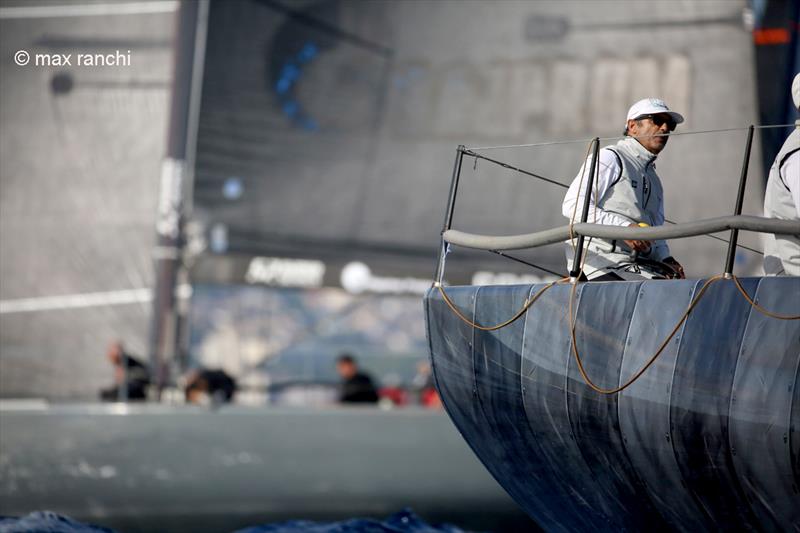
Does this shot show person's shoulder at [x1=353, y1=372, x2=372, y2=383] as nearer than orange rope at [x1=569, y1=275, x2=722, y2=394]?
No

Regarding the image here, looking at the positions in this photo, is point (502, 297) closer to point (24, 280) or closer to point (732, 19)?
point (24, 280)

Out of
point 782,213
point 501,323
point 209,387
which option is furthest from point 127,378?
point 782,213

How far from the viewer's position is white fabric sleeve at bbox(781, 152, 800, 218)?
11.2 feet

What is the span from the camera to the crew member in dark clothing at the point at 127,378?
7043 mm

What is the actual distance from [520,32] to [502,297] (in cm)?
485

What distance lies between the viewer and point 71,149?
757 centimetres

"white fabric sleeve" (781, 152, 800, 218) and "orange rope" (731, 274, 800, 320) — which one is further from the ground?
"white fabric sleeve" (781, 152, 800, 218)

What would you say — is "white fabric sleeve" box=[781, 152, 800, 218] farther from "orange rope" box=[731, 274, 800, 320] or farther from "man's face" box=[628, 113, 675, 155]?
"man's face" box=[628, 113, 675, 155]

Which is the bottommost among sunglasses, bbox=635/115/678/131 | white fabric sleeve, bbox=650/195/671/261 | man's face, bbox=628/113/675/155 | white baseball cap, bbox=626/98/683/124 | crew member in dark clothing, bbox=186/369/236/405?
crew member in dark clothing, bbox=186/369/236/405

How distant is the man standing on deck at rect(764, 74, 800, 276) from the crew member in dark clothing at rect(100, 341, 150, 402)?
14.9 ft

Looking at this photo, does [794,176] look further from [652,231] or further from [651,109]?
[651,109]

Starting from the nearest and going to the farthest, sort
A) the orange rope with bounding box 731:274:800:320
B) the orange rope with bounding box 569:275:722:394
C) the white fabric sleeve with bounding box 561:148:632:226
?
the orange rope with bounding box 731:274:800:320
the orange rope with bounding box 569:275:722:394
the white fabric sleeve with bounding box 561:148:632:226

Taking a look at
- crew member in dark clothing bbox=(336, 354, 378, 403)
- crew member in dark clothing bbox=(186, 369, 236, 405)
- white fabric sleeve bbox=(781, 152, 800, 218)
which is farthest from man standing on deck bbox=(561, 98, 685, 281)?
crew member in dark clothing bbox=(186, 369, 236, 405)

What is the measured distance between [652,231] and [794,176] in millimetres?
478
